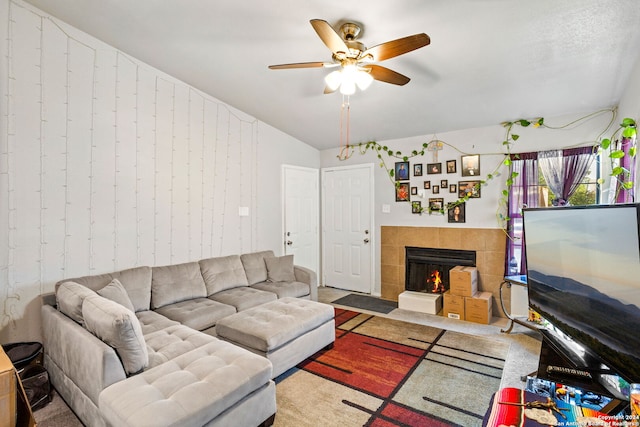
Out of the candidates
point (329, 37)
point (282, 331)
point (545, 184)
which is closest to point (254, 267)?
point (282, 331)

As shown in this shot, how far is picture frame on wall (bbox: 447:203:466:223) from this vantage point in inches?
169

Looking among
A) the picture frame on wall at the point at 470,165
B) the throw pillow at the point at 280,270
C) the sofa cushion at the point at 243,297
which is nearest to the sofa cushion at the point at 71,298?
the sofa cushion at the point at 243,297

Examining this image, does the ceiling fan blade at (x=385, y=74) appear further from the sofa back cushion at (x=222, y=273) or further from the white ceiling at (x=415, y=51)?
the sofa back cushion at (x=222, y=273)

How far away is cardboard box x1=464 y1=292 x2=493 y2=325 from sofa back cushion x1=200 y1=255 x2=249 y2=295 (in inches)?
108

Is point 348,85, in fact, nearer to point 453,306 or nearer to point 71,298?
point 71,298

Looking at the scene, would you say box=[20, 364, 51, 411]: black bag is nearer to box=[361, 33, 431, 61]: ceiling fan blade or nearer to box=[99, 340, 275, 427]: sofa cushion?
box=[99, 340, 275, 427]: sofa cushion

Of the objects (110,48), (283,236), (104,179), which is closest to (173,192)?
(104,179)

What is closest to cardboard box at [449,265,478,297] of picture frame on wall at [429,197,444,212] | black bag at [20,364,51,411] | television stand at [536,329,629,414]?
picture frame on wall at [429,197,444,212]

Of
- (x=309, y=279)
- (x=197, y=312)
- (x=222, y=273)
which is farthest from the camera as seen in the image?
(x=309, y=279)

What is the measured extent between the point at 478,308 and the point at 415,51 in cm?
299

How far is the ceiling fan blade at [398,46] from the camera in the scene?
191 centimetres

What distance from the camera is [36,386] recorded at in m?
2.27

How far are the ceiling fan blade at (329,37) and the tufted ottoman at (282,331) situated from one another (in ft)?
7.10

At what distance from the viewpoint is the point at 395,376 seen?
8.73ft
